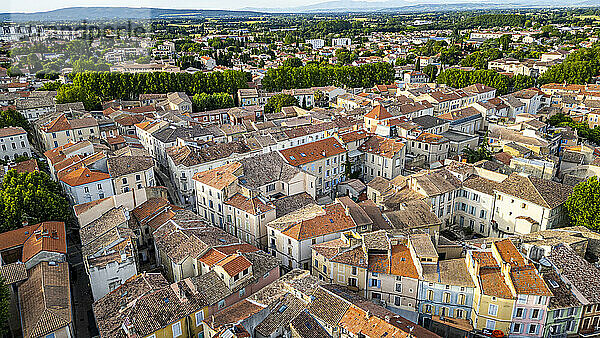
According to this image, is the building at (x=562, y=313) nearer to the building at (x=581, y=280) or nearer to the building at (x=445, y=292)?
the building at (x=581, y=280)

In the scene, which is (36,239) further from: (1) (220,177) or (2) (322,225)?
(2) (322,225)

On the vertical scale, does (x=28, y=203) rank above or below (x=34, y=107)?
below

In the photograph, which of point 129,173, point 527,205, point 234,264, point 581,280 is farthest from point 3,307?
point 527,205

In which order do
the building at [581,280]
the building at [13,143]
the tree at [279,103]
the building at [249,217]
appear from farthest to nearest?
the tree at [279,103], the building at [13,143], the building at [249,217], the building at [581,280]

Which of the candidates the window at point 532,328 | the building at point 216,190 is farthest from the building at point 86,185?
the window at point 532,328

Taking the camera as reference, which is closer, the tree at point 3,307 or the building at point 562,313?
the tree at point 3,307
